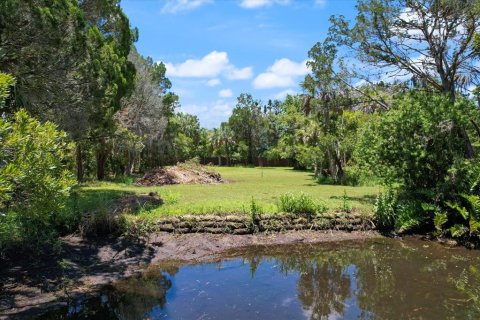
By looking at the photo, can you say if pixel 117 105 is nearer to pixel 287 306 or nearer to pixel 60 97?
pixel 60 97

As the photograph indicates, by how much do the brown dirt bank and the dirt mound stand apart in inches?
481

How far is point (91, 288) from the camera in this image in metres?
8.19

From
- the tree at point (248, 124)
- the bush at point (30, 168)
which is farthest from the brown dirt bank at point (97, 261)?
the tree at point (248, 124)

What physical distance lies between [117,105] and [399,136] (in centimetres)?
1046

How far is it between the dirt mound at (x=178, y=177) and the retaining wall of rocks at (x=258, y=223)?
11612 millimetres

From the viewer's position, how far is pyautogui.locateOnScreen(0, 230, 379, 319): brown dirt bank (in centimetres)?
766

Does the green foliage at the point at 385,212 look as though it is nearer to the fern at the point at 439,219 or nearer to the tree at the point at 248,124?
the fern at the point at 439,219

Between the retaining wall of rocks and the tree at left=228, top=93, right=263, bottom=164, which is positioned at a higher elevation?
the tree at left=228, top=93, right=263, bottom=164

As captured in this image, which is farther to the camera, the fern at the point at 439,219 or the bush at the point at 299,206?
the bush at the point at 299,206

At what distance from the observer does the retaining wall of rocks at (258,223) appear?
11.6 m

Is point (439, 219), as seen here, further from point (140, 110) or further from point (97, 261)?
point (140, 110)

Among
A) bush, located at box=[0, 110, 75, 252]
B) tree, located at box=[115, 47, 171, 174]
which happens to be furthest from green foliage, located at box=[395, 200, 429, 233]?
tree, located at box=[115, 47, 171, 174]

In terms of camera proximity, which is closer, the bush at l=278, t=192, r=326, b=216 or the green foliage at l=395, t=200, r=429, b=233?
the green foliage at l=395, t=200, r=429, b=233

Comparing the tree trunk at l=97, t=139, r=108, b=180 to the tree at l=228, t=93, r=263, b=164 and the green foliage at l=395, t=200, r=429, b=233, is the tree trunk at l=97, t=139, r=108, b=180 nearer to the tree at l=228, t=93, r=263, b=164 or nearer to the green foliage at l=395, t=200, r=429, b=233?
the green foliage at l=395, t=200, r=429, b=233
